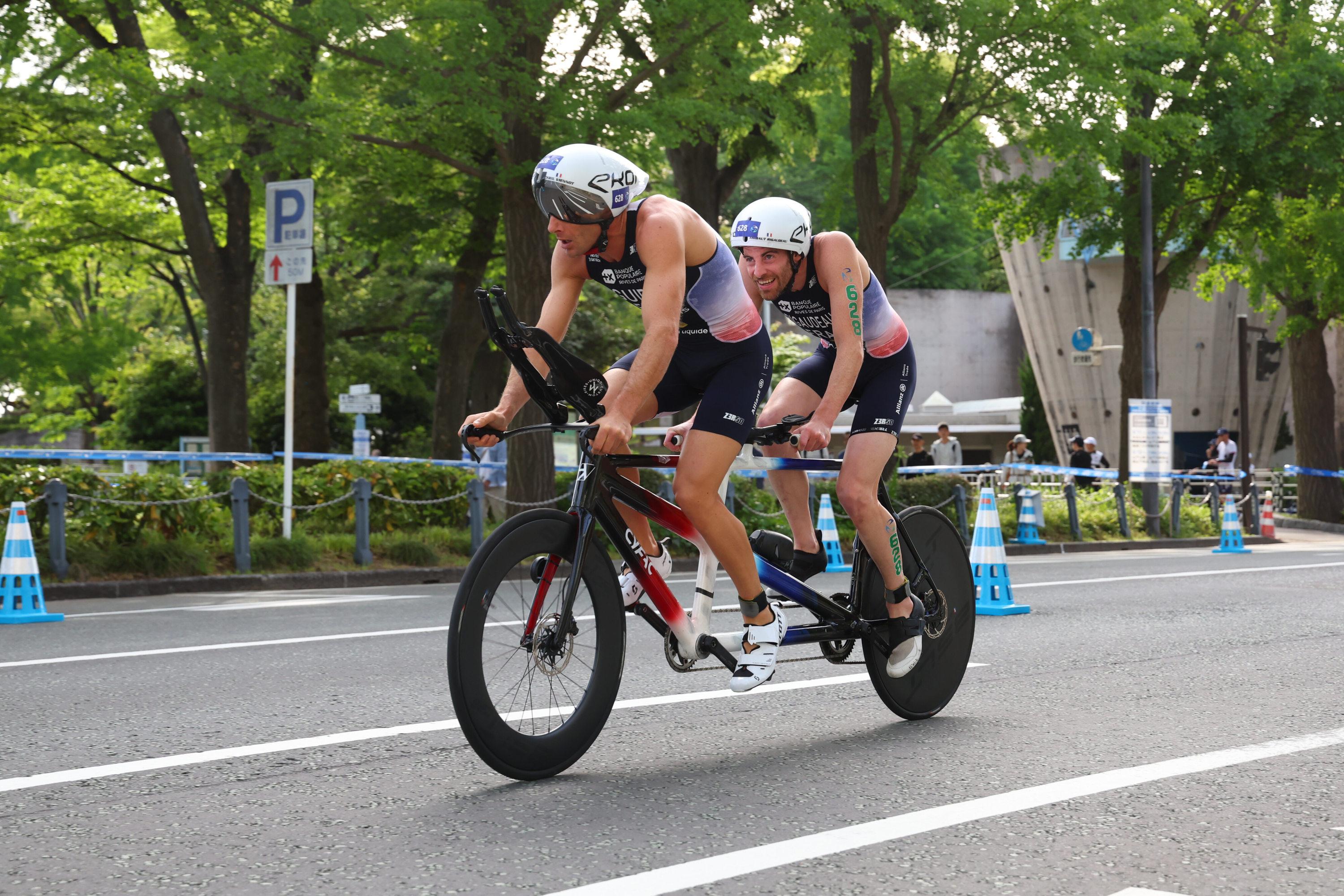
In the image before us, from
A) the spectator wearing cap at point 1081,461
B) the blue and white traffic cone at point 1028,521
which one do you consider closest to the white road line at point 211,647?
the blue and white traffic cone at point 1028,521

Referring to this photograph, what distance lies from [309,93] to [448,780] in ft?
45.3

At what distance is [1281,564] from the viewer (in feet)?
52.1

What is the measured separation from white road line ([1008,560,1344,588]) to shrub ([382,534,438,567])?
21.4ft

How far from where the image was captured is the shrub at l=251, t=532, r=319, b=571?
14.7m

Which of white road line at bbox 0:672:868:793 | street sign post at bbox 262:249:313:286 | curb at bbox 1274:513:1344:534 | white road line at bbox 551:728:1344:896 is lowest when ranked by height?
curb at bbox 1274:513:1344:534

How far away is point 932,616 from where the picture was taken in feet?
18.6

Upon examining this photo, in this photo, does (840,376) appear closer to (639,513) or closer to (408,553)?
(639,513)

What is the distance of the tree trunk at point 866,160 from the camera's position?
22.3 m

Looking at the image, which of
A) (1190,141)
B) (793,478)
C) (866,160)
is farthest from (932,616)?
(1190,141)

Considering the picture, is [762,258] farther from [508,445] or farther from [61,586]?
[508,445]

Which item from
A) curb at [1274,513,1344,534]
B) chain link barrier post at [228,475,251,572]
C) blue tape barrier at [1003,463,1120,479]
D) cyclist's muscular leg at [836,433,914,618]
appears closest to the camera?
cyclist's muscular leg at [836,433,914,618]

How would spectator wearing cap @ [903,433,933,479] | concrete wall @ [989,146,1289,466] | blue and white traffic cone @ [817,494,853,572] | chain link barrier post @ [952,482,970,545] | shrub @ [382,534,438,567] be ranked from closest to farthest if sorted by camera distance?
blue and white traffic cone @ [817,494,853,572] → shrub @ [382,534,438,567] → chain link barrier post @ [952,482,970,545] → spectator wearing cap @ [903,433,933,479] → concrete wall @ [989,146,1289,466]

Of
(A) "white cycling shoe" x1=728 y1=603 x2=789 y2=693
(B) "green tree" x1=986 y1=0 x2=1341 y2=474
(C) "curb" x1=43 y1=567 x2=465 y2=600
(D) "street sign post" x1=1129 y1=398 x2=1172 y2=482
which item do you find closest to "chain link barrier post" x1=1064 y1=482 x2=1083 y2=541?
(D) "street sign post" x1=1129 y1=398 x2=1172 y2=482

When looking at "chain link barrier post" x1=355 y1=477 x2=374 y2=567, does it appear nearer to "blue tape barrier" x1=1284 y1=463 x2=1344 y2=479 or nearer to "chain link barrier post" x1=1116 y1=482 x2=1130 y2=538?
"chain link barrier post" x1=1116 y1=482 x2=1130 y2=538
